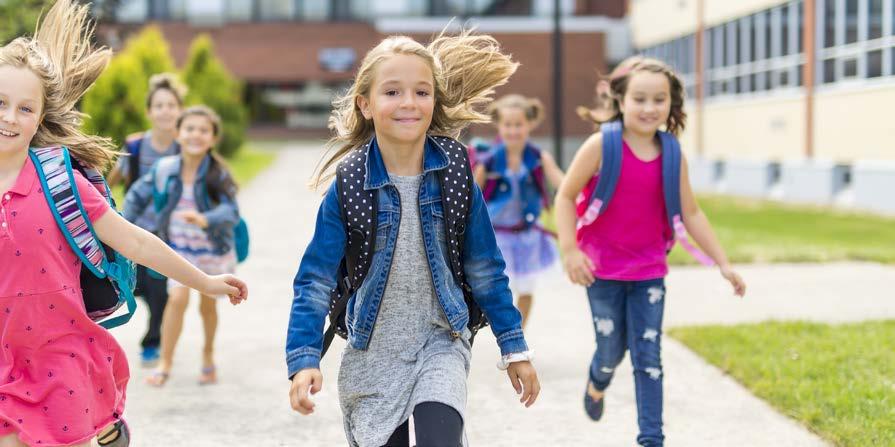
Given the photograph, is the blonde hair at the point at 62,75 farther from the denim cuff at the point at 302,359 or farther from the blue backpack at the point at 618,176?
the blue backpack at the point at 618,176

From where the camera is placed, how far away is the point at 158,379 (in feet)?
20.1

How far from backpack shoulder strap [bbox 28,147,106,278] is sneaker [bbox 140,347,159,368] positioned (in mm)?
3510

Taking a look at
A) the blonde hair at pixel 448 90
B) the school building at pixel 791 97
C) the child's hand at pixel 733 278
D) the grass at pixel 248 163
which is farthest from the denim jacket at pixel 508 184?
the grass at pixel 248 163

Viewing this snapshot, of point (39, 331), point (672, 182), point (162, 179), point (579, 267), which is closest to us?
point (39, 331)

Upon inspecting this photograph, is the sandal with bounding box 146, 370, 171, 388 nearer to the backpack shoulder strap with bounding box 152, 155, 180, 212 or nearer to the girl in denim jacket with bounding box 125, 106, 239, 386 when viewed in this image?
the girl in denim jacket with bounding box 125, 106, 239, 386

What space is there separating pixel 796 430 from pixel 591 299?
1.19 metres

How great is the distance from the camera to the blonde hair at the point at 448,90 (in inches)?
140

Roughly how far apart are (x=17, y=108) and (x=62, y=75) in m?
0.33

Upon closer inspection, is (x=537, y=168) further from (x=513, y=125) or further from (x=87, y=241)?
(x=87, y=241)

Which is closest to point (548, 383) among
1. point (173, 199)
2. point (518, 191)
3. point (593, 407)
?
point (593, 407)

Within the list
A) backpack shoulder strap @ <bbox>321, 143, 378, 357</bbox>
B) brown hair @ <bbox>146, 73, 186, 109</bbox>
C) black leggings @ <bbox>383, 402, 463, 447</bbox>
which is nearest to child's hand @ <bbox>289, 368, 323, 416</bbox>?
backpack shoulder strap @ <bbox>321, 143, 378, 357</bbox>

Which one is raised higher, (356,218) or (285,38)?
(285,38)

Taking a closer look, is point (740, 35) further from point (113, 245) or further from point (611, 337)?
point (113, 245)

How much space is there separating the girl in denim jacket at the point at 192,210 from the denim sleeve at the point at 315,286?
10.1 ft
